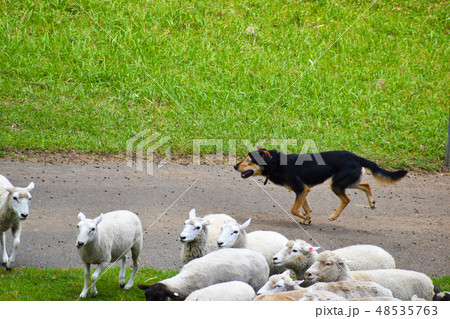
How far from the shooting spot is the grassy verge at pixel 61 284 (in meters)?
6.09

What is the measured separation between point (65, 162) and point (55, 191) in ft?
5.26

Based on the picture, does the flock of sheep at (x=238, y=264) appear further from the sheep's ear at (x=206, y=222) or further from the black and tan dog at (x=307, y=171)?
the black and tan dog at (x=307, y=171)

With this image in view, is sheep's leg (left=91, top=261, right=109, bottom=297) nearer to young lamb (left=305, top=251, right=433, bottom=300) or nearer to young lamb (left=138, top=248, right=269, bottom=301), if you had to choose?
young lamb (left=138, top=248, right=269, bottom=301)

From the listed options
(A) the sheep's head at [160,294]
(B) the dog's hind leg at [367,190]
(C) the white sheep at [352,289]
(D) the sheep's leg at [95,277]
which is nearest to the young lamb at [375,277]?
(C) the white sheep at [352,289]

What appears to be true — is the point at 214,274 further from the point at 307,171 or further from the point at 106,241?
the point at 307,171

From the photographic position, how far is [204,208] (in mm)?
9812

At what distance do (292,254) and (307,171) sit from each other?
3.24 m

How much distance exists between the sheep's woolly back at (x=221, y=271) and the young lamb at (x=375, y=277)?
0.54 meters

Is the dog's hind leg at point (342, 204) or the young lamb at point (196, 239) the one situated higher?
the young lamb at point (196, 239)

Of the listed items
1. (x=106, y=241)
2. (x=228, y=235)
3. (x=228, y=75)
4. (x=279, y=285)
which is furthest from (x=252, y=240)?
(x=228, y=75)

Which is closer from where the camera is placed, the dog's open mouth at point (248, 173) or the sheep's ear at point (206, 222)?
the sheep's ear at point (206, 222)

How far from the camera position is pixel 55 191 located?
10016 millimetres

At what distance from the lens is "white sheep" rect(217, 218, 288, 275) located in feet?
21.9

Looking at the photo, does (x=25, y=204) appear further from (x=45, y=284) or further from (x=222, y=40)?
(x=222, y=40)
